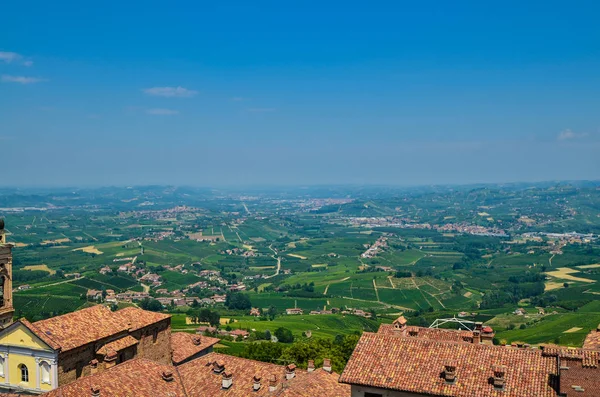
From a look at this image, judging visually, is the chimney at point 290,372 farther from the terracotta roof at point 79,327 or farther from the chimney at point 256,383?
the terracotta roof at point 79,327

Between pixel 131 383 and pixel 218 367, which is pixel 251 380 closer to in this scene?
pixel 218 367

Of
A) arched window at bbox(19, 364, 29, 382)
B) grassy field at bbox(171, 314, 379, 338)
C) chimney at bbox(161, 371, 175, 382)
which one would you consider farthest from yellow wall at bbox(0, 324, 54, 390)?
grassy field at bbox(171, 314, 379, 338)

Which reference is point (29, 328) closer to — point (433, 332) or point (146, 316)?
point (146, 316)

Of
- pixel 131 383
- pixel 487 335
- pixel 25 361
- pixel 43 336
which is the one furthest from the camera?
pixel 487 335

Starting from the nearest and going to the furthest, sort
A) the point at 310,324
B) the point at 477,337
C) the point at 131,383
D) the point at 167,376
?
the point at 131,383, the point at 477,337, the point at 167,376, the point at 310,324

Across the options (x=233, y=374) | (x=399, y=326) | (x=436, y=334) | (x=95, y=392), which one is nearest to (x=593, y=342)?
(x=436, y=334)

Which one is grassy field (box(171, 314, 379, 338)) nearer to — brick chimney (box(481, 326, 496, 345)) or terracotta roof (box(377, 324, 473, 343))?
terracotta roof (box(377, 324, 473, 343))

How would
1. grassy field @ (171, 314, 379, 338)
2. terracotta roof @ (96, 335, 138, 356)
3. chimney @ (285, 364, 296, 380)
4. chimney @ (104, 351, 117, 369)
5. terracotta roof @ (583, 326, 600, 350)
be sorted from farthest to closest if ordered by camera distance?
1. grassy field @ (171, 314, 379, 338)
2. terracotta roof @ (96, 335, 138, 356)
3. chimney @ (104, 351, 117, 369)
4. chimney @ (285, 364, 296, 380)
5. terracotta roof @ (583, 326, 600, 350)

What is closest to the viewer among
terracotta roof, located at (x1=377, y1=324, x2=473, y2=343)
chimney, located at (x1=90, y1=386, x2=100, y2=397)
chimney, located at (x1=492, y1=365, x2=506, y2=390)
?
chimney, located at (x1=492, y1=365, x2=506, y2=390)
